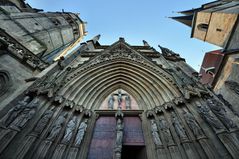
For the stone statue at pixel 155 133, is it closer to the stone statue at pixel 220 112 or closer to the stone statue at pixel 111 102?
the stone statue at pixel 220 112

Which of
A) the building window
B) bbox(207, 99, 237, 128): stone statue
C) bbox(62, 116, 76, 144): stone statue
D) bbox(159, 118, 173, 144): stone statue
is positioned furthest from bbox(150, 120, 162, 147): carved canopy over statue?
the building window

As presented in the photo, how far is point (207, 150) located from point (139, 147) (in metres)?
2.29

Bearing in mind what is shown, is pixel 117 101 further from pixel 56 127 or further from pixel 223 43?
pixel 223 43

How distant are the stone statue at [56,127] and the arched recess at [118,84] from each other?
3.38ft

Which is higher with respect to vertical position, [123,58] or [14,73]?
[123,58]

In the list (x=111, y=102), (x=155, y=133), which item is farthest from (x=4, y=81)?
(x=155, y=133)

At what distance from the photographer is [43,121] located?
12.8 ft

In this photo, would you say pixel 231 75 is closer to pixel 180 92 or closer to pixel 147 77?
pixel 180 92

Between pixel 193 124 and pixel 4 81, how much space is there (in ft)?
24.0

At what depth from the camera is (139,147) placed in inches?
187

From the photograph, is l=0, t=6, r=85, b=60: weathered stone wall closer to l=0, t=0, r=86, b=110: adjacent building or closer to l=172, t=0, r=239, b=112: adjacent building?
l=0, t=0, r=86, b=110: adjacent building

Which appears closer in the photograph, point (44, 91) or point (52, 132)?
point (52, 132)

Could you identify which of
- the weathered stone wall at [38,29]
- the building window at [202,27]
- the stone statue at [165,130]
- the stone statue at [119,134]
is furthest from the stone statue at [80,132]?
the building window at [202,27]

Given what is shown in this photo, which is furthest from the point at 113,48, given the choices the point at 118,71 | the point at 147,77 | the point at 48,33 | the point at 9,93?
the point at 48,33
